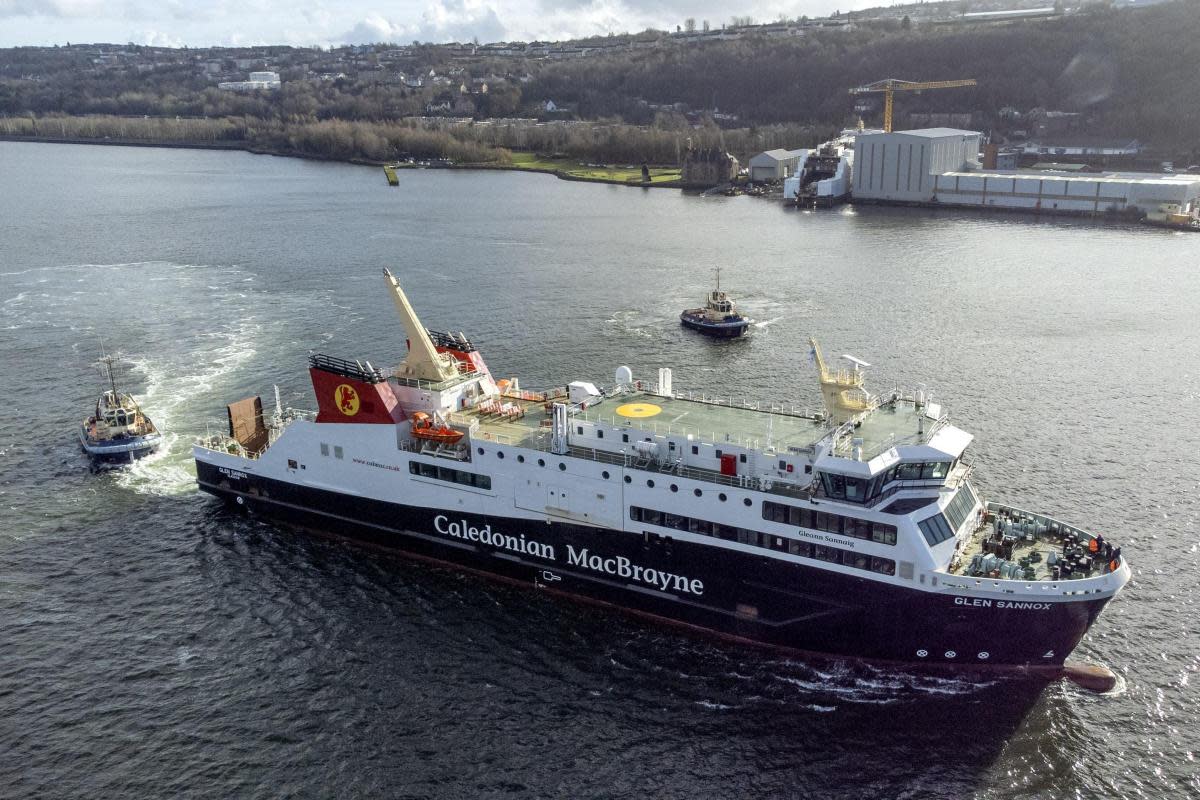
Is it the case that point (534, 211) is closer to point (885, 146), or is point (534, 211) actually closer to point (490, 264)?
point (490, 264)

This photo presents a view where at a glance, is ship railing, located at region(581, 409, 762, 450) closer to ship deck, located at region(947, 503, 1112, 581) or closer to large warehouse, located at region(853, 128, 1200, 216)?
ship deck, located at region(947, 503, 1112, 581)

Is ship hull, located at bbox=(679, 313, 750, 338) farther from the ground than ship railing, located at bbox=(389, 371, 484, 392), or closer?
closer

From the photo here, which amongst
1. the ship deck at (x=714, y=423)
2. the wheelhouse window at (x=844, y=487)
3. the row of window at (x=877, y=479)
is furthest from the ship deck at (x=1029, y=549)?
the ship deck at (x=714, y=423)

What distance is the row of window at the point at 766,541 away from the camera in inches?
1054

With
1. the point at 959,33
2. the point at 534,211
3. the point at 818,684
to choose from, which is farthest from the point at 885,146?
the point at 818,684

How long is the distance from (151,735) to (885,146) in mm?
119628

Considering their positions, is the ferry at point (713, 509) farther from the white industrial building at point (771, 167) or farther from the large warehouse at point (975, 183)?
the white industrial building at point (771, 167)

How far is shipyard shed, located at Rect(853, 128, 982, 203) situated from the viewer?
121 metres

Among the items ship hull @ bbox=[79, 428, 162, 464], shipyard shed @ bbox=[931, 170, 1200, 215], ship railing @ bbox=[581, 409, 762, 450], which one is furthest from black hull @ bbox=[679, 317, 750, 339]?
shipyard shed @ bbox=[931, 170, 1200, 215]

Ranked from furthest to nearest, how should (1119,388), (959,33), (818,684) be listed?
(959,33), (1119,388), (818,684)

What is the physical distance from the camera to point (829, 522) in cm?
2705

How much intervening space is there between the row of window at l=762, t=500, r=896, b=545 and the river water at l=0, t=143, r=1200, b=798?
4472 millimetres

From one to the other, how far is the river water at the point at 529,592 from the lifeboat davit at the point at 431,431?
5.23 m

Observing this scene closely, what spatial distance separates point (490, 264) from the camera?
87.4 metres
